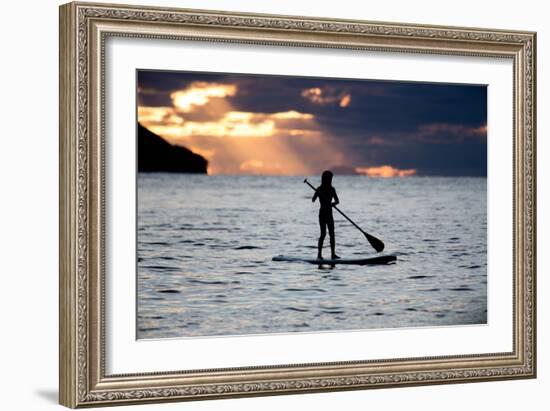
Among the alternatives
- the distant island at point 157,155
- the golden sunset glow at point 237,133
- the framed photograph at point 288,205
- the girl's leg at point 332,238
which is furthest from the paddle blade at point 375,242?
the distant island at point 157,155

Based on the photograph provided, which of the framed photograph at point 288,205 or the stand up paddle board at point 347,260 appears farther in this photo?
the stand up paddle board at point 347,260

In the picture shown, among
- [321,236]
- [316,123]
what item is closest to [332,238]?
[321,236]

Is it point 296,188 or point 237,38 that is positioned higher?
point 237,38

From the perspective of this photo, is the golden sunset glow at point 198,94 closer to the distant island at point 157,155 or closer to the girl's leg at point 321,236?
the distant island at point 157,155

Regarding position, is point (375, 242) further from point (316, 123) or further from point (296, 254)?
point (316, 123)

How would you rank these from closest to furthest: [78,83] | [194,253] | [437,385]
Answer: [78,83] → [194,253] → [437,385]

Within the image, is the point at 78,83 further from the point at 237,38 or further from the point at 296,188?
the point at 296,188

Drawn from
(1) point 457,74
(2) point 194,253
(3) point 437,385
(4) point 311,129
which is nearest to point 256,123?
(4) point 311,129
